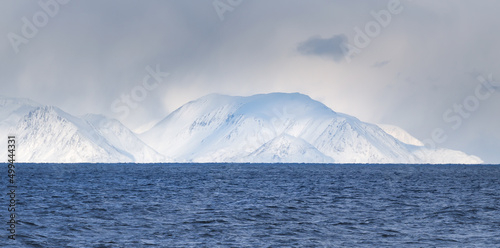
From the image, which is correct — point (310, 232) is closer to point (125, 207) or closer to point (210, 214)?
point (210, 214)

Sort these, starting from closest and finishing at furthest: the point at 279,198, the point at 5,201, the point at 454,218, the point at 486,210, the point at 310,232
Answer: the point at 310,232, the point at 454,218, the point at 486,210, the point at 5,201, the point at 279,198

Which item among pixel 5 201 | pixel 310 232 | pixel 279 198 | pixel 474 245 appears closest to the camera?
pixel 474 245

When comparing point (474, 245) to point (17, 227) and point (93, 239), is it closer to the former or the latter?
point (93, 239)

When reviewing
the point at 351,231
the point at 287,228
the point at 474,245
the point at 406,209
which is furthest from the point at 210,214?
the point at 474,245

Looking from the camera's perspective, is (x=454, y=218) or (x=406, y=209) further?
(x=406, y=209)

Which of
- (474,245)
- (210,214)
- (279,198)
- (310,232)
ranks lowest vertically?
(474,245)

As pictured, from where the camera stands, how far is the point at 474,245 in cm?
4275

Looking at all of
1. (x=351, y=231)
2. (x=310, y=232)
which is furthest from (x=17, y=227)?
(x=351, y=231)

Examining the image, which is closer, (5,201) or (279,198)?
(5,201)

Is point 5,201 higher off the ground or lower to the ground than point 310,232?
higher

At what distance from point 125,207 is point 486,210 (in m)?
38.6

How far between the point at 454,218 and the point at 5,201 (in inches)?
1957

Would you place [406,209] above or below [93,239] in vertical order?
above

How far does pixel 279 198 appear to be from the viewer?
82.6 metres
